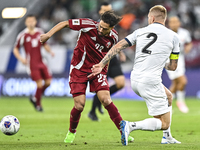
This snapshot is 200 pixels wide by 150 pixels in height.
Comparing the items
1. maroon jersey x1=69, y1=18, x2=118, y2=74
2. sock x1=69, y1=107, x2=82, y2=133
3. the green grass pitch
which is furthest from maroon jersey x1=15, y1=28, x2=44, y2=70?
sock x1=69, y1=107, x2=82, y2=133

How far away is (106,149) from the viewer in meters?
5.42

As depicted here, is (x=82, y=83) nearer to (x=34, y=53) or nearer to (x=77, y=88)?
(x=77, y=88)

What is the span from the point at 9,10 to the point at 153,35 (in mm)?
17853

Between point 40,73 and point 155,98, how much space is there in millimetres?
7489

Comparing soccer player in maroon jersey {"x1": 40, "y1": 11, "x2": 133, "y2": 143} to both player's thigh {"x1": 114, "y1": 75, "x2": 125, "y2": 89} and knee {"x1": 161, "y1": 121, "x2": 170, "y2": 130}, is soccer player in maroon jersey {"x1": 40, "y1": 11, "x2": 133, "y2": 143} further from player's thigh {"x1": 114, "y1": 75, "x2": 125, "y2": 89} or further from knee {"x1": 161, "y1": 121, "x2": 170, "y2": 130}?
player's thigh {"x1": 114, "y1": 75, "x2": 125, "y2": 89}

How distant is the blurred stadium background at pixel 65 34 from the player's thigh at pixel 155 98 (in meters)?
10.6

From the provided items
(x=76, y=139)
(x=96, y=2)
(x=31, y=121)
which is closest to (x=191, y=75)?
(x=96, y=2)

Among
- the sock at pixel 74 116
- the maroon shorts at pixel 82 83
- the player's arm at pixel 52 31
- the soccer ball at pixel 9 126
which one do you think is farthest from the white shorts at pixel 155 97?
the soccer ball at pixel 9 126

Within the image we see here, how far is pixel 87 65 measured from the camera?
21.4ft

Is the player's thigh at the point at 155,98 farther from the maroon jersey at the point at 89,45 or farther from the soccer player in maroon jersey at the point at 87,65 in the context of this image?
the maroon jersey at the point at 89,45

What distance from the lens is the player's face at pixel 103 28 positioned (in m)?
6.06

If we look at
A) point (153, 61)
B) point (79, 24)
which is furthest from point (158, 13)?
point (79, 24)

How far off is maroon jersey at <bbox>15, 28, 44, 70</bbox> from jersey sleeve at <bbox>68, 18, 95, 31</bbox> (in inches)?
249

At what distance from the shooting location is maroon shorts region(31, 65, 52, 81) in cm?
1239
